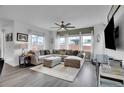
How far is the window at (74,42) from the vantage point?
670cm

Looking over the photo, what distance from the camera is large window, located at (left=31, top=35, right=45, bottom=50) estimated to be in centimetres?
604

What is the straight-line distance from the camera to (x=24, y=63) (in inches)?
182

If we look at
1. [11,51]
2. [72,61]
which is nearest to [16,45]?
[11,51]

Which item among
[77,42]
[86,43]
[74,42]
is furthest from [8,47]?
[86,43]

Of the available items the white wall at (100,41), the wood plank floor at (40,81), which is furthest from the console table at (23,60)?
the white wall at (100,41)

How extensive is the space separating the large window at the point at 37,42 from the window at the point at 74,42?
2.22m

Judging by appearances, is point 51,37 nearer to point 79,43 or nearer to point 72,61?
point 79,43

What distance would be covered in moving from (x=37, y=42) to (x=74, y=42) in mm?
2897

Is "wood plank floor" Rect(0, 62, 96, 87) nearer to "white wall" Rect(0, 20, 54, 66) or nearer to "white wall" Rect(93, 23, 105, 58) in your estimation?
"white wall" Rect(0, 20, 54, 66)

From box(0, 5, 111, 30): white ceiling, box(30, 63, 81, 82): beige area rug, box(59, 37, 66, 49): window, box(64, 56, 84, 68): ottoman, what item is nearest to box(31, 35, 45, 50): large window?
box(59, 37, 66, 49): window

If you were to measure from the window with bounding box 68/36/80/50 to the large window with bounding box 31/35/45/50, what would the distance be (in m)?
2.22

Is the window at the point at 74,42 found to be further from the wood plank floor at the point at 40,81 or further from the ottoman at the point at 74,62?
the wood plank floor at the point at 40,81

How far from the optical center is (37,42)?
6.42 m

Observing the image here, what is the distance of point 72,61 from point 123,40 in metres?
2.68
